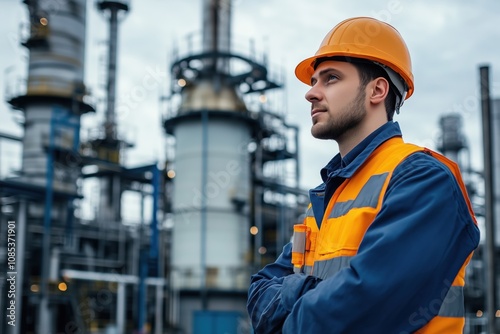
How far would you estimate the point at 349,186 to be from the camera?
1.66 m

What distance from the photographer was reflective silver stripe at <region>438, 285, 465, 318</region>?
1.44 meters

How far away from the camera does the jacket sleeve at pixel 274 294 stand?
1.52m

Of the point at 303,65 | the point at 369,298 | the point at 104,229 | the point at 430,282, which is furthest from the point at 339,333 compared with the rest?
the point at 104,229

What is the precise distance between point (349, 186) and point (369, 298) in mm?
444

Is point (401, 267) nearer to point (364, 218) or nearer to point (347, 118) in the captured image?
point (364, 218)

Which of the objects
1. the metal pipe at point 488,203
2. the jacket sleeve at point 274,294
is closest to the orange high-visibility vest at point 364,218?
the jacket sleeve at point 274,294

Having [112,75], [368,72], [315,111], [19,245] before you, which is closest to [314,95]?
[315,111]

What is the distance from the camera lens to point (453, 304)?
1462 millimetres

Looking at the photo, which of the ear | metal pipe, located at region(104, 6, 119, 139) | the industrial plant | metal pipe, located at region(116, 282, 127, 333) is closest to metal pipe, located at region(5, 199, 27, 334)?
the industrial plant

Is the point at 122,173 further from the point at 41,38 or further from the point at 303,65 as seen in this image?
the point at 303,65

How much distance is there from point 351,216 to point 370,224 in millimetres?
88

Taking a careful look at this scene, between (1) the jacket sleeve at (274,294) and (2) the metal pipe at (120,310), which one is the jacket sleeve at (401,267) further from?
(2) the metal pipe at (120,310)

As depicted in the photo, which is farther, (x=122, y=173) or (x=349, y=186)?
(x=122, y=173)

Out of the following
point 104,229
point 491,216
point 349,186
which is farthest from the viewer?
point 104,229
